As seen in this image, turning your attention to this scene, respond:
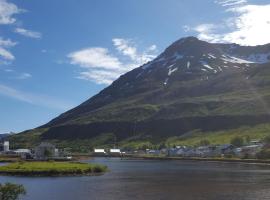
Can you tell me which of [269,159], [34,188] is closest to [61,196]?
[34,188]

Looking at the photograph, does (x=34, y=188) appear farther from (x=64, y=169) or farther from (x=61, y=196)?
(x=64, y=169)

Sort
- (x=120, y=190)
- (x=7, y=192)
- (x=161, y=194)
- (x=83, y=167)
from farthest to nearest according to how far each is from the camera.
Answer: (x=83, y=167) → (x=120, y=190) → (x=161, y=194) → (x=7, y=192)

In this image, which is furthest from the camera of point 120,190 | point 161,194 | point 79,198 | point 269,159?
point 269,159

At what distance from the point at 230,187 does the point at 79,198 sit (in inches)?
1172

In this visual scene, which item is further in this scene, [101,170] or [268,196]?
→ [101,170]

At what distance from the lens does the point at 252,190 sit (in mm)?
79688

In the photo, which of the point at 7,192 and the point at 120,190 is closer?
the point at 7,192

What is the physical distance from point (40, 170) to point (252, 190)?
174ft

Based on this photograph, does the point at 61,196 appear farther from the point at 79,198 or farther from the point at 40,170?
the point at 40,170

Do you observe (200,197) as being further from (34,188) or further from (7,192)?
(7,192)

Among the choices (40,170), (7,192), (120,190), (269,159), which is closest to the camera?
(7,192)

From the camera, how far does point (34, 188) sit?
268 ft

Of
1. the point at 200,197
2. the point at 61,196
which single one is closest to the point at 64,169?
the point at 61,196

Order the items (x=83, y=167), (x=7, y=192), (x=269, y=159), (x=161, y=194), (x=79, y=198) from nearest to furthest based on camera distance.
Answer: (x=7, y=192), (x=79, y=198), (x=161, y=194), (x=83, y=167), (x=269, y=159)
